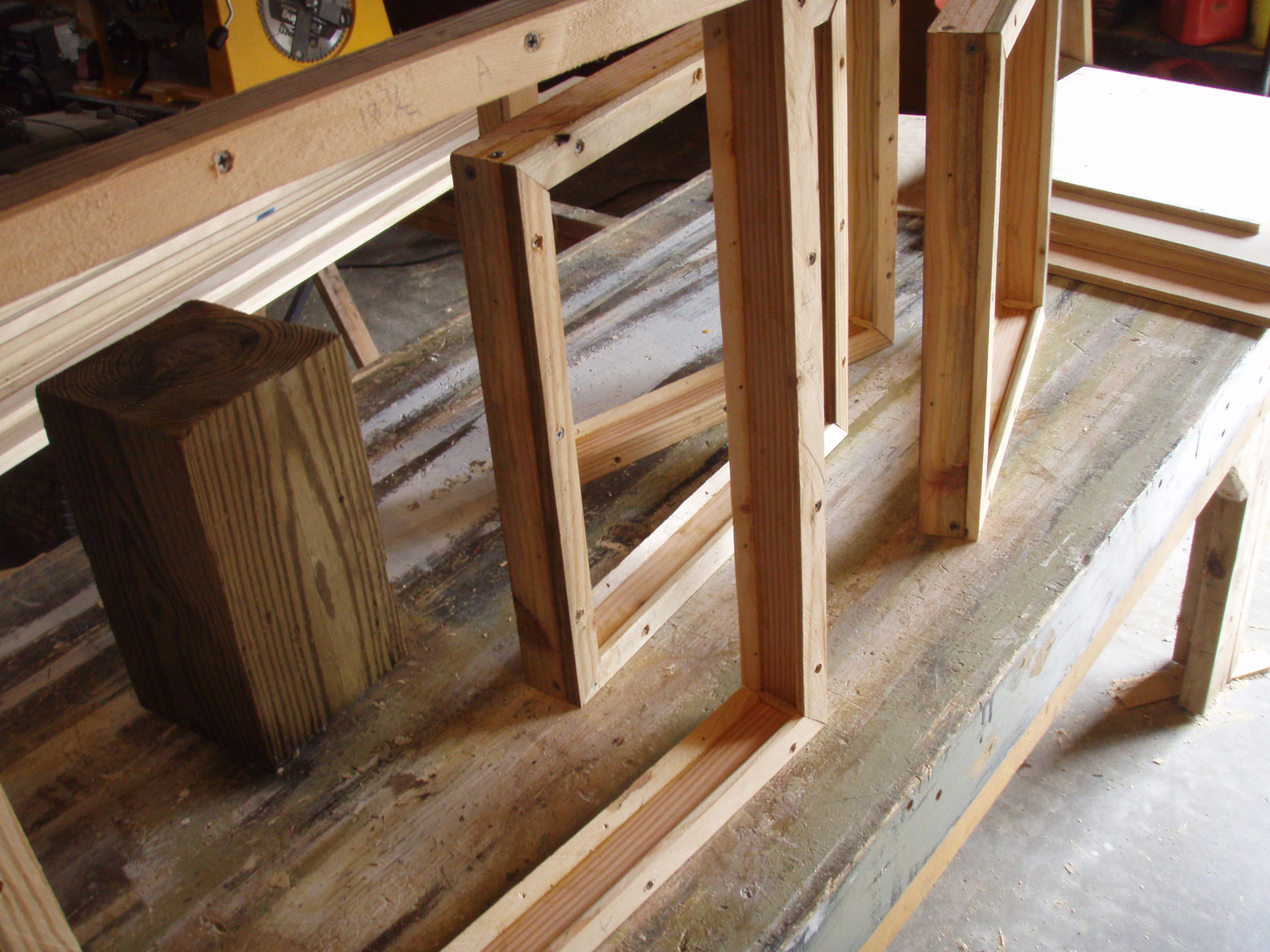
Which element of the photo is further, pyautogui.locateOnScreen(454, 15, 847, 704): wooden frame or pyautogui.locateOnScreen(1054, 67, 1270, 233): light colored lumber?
pyautogui.locateOnScreen(1054, 67, 1270, 233): light colored lumber

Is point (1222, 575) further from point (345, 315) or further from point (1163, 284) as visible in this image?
point (345, 315)

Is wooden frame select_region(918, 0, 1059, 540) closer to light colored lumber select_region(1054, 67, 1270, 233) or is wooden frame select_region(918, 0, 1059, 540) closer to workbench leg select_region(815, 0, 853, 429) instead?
workbench leg select_region(815, 0, 853, 429)

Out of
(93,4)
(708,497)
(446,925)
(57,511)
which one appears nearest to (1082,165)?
(708,497)

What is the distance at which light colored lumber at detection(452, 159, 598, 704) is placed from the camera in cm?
94

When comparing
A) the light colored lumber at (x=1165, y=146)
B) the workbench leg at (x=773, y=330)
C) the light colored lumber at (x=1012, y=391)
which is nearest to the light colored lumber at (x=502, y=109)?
the workbench leg at (x=773, y=330)

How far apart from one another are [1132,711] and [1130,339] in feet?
3.18

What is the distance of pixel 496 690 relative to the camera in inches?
50.6

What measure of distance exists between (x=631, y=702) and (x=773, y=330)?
1.69 ft

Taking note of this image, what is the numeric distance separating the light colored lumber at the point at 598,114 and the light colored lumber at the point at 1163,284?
124 cm

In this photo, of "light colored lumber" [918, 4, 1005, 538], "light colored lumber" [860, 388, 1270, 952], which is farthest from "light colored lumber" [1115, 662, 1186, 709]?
"light colored lumber" [918, 4, 1005, 538]

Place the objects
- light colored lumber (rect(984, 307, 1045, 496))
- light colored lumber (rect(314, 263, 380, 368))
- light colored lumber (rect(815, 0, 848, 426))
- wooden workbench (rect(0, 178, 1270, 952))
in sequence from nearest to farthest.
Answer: wooden workbench (rect(0, 178, 1270, 952))
light colored lumber (rect(815, 0, 848, 426))
light colored lumber (rect(984, 307, 1045, 496))
light colored lumber (rect(314, 263, 380, 368))

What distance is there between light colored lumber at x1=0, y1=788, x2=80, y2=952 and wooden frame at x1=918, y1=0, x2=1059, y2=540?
3.77 ft

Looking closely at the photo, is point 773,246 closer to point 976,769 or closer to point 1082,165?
point 976,769

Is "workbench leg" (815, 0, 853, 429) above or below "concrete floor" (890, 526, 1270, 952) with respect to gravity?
above
